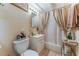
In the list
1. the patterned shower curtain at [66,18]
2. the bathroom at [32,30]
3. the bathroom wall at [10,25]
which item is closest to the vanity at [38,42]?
the bathroom at [32,30]

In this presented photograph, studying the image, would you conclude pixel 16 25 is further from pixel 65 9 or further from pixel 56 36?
pixel 65 9

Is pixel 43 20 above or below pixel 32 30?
above

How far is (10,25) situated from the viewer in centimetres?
130

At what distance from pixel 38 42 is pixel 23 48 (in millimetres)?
222

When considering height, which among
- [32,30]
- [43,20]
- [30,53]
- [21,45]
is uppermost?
[43,20]

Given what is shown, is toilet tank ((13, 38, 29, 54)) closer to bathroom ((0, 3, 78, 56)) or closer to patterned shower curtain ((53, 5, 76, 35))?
bathroom ((0, 3, 78, 56))

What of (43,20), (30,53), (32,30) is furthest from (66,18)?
(30,53)

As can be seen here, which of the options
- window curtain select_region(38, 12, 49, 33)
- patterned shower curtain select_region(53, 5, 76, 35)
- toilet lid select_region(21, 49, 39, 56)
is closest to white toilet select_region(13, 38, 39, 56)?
toilet lid select_region(21, 49, 39, 56)

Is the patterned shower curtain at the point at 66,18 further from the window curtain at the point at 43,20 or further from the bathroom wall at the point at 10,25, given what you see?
the bathroom wall at the point at 10,25

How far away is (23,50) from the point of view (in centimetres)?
135

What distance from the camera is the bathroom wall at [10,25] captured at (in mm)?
1250

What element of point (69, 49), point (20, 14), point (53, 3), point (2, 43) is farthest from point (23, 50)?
point (53, 3)

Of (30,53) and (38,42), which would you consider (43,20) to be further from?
(30,53)

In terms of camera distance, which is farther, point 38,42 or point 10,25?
point 38,42
